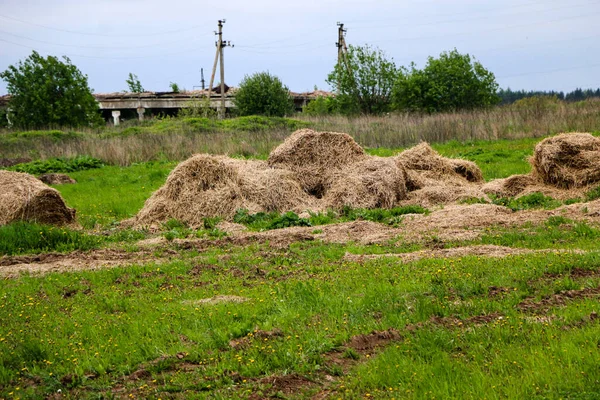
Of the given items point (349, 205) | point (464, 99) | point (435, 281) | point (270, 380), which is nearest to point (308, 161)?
point (349, 205)

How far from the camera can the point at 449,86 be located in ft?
160

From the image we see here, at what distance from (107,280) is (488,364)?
6.29 meters

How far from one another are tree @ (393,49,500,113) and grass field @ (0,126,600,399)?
3831cm

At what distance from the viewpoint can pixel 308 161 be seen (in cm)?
1806

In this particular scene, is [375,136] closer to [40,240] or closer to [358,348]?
[40,240]

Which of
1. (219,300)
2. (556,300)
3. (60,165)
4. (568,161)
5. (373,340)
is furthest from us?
(60,165)

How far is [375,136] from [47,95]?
31861 mm

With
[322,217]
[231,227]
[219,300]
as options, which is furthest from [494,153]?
[219,300]

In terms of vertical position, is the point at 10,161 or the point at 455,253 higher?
the point at 10,161

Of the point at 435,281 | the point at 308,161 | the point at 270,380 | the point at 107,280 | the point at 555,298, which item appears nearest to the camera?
the point at 270,380

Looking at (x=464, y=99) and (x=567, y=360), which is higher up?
(x=464, y=99)

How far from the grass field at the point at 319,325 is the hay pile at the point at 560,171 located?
5264 millimetres

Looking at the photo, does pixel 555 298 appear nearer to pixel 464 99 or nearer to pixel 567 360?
pixel 567 360

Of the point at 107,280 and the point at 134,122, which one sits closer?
the point at 107,280
